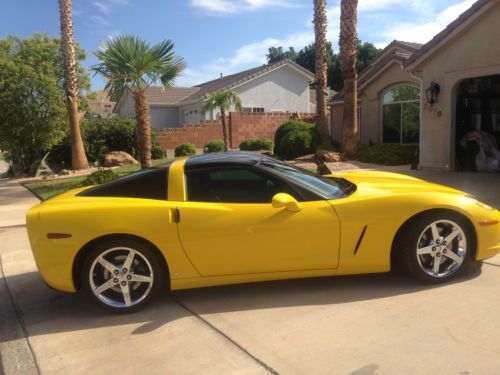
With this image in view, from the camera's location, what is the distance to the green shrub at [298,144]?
16.8 meters

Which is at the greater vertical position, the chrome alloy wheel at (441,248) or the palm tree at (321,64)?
the palm tree at (321,64)

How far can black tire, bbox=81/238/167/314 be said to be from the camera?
382 centimetres

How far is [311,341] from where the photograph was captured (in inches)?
126

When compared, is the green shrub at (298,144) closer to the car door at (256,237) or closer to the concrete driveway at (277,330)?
the concrete driveway at (277,330)

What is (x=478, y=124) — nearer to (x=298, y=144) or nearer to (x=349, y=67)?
(x=349, y=67)

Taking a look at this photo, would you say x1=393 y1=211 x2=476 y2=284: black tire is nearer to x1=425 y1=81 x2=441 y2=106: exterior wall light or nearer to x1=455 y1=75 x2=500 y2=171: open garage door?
x1=455 y1=75 x2=500 y2=171: open garage door

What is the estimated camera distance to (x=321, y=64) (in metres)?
17.1

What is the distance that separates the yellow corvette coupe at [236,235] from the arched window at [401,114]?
13.2 meters

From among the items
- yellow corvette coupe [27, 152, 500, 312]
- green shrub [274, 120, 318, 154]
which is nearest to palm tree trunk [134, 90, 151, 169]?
green shrub [274, 120, 318, 154]

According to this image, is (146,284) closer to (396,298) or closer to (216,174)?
(216,174)

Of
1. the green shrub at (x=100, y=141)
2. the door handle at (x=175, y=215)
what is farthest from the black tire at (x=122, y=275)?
the green shrub at (x=100, y=141)

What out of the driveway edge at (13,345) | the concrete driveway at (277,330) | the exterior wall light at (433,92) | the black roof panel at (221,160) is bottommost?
the driveway edge at (13,345)

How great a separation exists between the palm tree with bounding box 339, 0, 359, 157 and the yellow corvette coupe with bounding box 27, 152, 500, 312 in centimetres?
1141

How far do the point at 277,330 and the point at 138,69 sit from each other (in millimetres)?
9889
